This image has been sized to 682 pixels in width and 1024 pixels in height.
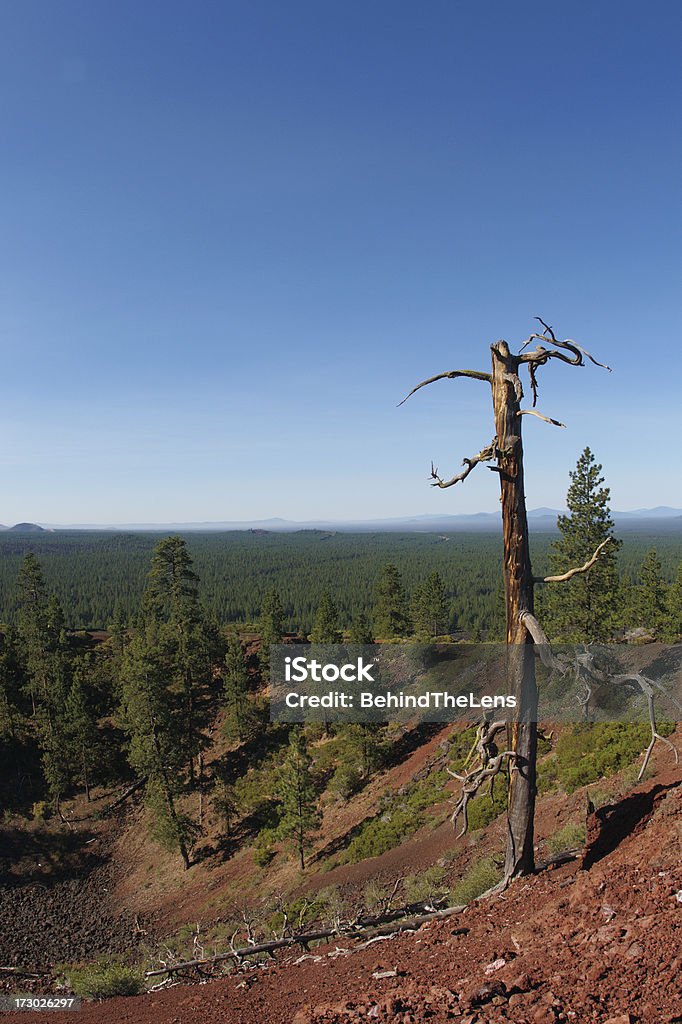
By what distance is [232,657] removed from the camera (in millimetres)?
32125

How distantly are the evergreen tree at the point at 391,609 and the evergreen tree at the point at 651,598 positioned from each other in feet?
66.6

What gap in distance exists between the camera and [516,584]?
5.67 meters

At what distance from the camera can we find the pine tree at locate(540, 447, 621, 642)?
862 inches

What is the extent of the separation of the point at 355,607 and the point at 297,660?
155 feet

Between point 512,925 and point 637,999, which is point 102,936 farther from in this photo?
point 637,999

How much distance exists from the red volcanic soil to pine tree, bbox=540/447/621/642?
16230 mm

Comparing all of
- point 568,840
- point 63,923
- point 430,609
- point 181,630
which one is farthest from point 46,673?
point 568,840

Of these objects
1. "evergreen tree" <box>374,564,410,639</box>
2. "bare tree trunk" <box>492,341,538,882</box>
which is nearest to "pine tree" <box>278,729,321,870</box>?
"bare tree trunk" <box>492,341,538,882</box>

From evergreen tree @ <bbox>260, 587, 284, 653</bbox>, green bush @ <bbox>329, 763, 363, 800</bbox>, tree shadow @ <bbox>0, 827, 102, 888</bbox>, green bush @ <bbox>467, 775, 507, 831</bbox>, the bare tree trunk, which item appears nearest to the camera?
the bare tree trunk

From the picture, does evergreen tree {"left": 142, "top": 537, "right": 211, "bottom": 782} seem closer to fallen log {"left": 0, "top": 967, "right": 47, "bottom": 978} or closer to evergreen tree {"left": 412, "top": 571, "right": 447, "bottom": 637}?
fallen log {"left": 0, "top": 967, "right": 47, "bottom": 978}

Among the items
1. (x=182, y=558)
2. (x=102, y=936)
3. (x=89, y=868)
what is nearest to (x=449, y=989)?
(x=102, y=936)

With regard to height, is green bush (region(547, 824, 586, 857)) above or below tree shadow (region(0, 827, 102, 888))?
above

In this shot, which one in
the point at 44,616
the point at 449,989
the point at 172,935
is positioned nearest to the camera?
the point at 449,989

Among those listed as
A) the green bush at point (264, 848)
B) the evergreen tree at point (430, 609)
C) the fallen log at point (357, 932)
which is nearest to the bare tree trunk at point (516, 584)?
the fallen log at point (357, 932)
